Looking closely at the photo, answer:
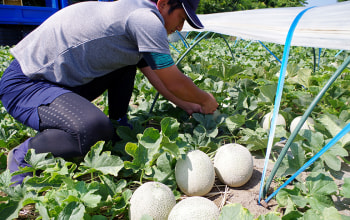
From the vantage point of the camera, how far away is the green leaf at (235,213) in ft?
3.22

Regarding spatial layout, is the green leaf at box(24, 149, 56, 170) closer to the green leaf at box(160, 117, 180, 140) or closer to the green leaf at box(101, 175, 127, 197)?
the green leaf at box(101, 175, 127, 197)

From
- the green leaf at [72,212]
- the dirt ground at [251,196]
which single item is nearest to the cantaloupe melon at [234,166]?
the dirt ground at [251,196]

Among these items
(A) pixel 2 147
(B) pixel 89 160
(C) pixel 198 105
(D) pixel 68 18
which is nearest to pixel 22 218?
(B) pixel 89 160

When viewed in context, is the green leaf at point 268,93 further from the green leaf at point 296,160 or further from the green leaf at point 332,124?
the green leaf at point 296,160

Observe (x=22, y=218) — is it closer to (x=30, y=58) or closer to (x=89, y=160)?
(x=89, y=160)

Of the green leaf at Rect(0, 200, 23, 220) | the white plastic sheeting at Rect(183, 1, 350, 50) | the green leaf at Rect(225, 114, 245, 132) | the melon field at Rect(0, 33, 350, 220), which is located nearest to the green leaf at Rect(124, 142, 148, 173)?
the melon field at Rect(0, 33, 350, 220)

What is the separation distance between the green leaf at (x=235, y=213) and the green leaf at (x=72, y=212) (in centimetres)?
52

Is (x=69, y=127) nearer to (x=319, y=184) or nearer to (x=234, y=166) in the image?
(x=234, y=166)

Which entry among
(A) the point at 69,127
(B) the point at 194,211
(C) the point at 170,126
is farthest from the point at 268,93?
(A) the point at 69,127

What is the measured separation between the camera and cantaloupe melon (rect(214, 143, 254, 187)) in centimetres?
154

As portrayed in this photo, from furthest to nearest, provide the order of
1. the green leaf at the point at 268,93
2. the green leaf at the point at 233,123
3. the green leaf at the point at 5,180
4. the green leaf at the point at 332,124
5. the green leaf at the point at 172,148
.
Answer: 1. the green leaf at the point at 268,93
2. the green leaf at the point at 233,123
3. the green leaf at the point at 332,124
4. the green leaf at the point at 172,148
5. the green leaf at the point at 5,180

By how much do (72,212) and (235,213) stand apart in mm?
602

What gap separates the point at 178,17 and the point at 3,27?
11.8m

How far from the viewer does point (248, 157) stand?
1.59m
